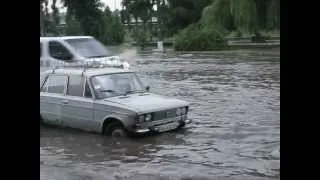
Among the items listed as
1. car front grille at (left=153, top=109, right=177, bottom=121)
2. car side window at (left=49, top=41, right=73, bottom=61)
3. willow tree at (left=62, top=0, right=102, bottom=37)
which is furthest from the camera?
willow tree at (left=62, top=0, right=102, bottom=37)

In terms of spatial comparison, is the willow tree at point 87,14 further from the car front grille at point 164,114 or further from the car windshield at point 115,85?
the car front grille at point 164,114

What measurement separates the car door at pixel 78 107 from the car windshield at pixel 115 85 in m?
0.20

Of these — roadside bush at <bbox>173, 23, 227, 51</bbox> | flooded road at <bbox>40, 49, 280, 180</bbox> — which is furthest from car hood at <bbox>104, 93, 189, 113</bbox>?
roadside bush at <bbox>173, 23, 227, 51</bbox>

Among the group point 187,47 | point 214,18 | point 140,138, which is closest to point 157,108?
point 140,138

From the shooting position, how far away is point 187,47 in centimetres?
2744

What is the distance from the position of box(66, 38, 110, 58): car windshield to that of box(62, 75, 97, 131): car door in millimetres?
5379

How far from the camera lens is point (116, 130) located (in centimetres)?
818

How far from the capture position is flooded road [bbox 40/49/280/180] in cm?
677

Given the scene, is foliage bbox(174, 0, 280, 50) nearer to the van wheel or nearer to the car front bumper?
the car front bumper

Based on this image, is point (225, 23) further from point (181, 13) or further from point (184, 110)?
point (184, 110)

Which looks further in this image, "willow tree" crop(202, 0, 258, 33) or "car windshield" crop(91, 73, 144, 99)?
"willow tree" crop(202, 0, 258, 33)

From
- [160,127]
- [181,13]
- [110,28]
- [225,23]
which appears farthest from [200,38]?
[160,127]
